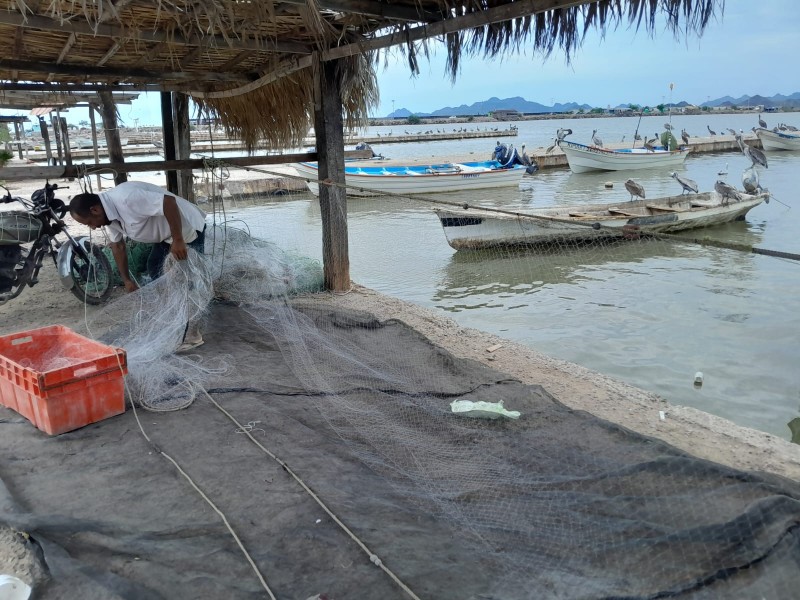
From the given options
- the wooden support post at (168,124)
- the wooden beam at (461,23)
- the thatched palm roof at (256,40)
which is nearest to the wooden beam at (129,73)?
the thatched palm roof at (256,40)

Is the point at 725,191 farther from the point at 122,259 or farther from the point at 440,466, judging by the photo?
the point at 440,466

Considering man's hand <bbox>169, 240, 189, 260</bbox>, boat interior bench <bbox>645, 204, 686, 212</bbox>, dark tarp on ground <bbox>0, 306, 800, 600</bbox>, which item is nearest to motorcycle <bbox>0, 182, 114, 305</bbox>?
man's hand <bbox>169, 240, 189, 260</bbox>

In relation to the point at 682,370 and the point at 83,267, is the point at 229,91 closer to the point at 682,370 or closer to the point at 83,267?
the point at 83,267

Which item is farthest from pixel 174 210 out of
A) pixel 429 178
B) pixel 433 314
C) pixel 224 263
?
pixel 429 178

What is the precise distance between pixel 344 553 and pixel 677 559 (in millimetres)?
1054

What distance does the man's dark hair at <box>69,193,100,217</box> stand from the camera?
3.86 metres

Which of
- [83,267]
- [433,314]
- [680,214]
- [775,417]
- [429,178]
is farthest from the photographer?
[429,178]

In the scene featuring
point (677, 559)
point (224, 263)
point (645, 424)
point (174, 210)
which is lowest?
point (645, 424)

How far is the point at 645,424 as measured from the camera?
10.9 feet

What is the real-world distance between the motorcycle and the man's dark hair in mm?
1217

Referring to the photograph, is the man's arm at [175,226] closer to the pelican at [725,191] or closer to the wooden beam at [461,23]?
the wooden beam at [461,23]

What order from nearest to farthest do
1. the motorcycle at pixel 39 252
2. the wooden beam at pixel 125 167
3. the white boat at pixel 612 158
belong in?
the wooden beam at pixel 125 167 < the motorcycle at pixel 39 252 < the white boat at pixel 612 158

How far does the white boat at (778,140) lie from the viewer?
29188 millimetres

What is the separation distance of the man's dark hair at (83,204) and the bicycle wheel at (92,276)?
125 centimetres
